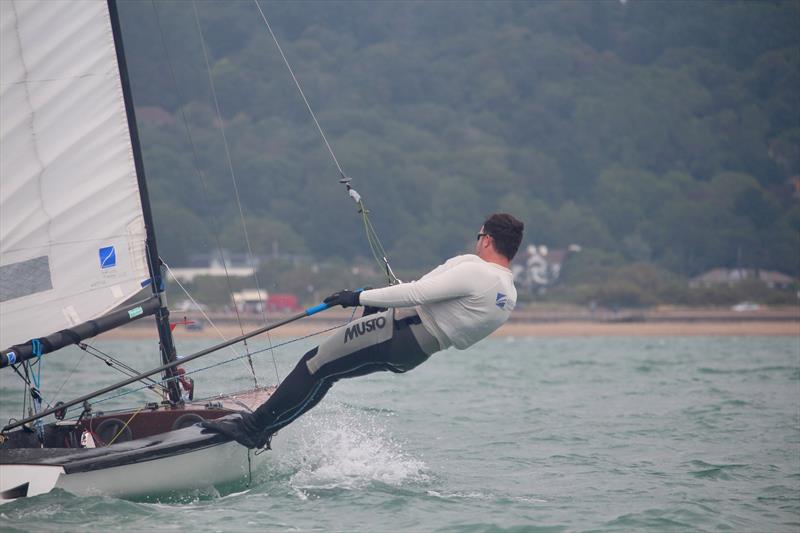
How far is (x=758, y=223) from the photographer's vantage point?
84625 millimetres

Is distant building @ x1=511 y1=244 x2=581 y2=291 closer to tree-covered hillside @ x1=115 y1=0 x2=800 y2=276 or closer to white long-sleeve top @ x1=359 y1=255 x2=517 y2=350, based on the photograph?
tree-covered hillside @ x1=115 y1=0 x2=800 y2=276

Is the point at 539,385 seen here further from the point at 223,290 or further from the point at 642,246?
the point at 642,246

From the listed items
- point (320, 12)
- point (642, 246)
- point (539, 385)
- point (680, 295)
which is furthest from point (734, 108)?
point (539, 385)

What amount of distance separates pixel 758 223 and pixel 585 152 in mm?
17462

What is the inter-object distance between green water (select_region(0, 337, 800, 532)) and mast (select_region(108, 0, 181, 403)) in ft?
3.55

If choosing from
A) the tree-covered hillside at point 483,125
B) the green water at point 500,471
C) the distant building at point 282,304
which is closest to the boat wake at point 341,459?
the green water at point 500,471

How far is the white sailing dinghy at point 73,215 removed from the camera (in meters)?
8.60

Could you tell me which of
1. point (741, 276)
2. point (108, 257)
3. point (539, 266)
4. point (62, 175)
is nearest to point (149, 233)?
point (108, 257)

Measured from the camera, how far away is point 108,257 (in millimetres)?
8969

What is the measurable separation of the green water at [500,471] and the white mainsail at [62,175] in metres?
1.70

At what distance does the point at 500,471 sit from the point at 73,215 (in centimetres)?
391

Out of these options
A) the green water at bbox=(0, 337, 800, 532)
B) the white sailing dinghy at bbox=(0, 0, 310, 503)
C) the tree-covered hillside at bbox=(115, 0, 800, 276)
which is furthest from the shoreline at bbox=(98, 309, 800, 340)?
the white sailing dinghy at bbox=(0, 0, 310, 503)

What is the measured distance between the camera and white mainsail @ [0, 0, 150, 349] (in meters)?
8.64

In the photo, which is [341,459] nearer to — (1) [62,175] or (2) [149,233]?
(2) [149,233]
